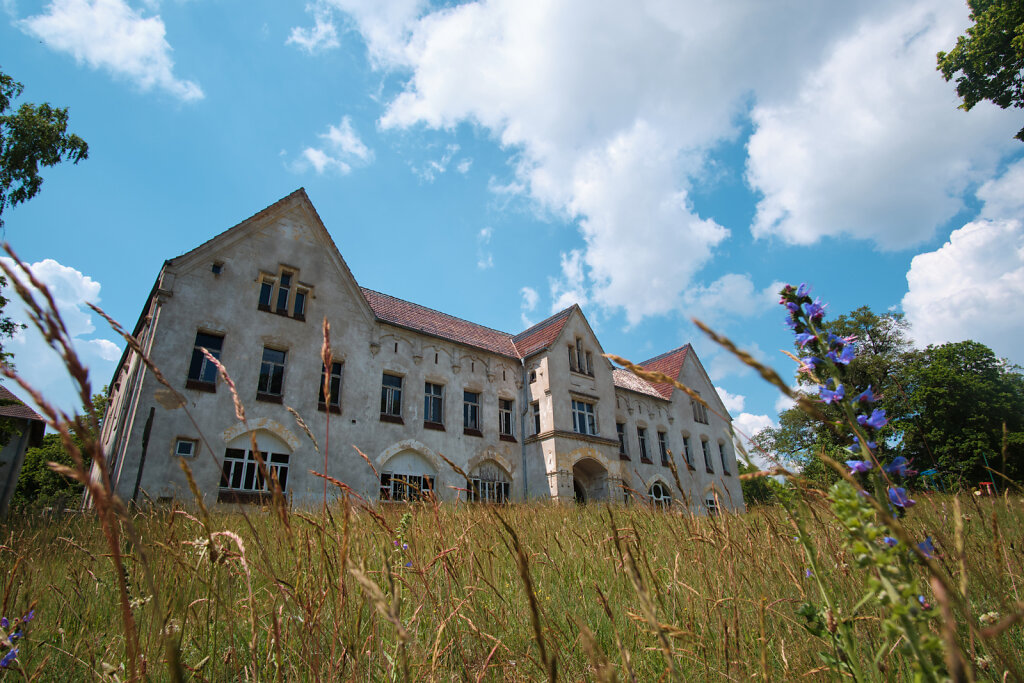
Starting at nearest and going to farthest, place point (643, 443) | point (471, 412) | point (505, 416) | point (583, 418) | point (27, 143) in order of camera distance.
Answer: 1. point (27, 143)
2. point (471, 412)
3. point (505, 416)
4. point (583, 418)
5. point (643, 443)

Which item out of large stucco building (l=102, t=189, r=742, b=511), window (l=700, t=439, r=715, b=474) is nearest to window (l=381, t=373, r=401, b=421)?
large stucco building (l=102, t=189, r=742, b=511)

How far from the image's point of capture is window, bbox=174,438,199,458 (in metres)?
14.1

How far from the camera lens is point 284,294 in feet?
58.8

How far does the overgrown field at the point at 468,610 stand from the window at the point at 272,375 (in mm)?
12574

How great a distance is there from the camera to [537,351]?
23531 mm

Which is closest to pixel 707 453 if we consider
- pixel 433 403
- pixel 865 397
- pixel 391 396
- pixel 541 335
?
pixel 541 335

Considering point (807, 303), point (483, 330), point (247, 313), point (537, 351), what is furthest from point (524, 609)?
point (483, 330)

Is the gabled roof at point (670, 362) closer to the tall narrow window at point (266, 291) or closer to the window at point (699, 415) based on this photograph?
the window at point (699, 415)

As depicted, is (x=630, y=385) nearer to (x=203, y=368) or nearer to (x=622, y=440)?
(x=622, y=440)

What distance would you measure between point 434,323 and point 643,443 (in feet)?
44.2

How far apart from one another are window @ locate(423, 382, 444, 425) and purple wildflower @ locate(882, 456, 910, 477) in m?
19.0

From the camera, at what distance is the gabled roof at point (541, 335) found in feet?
78.6

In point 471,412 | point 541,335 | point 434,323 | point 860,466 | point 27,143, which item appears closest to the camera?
point 860,466

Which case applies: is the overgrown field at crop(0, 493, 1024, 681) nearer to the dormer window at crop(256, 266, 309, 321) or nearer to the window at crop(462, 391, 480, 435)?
the dormer window at crop(256, 266, 309, 321)
